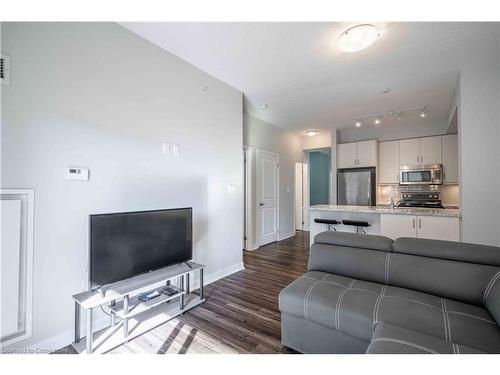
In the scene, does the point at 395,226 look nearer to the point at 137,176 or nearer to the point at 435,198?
the point at 435,198

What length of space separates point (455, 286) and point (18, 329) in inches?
121

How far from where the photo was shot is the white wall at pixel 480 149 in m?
2.56

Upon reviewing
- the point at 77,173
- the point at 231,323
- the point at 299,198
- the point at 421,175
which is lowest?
the point at 231,323

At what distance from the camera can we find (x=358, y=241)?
204 cm

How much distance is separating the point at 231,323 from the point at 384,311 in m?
1.34

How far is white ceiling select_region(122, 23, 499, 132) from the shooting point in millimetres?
2129

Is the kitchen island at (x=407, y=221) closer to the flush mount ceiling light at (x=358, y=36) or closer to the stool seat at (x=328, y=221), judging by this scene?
the stool seat at (x=328, y=221)

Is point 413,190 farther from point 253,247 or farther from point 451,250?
point 451,250

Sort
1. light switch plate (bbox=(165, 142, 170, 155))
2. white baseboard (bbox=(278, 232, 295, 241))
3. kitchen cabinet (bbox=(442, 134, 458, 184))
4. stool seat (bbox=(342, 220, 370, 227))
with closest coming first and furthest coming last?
light switch plate (bbox=(165, 142, 170, 155)) < stool seat (bbox=(342, 220, 370, 227)) < kitchen cabinet (bbox=(442, 134, 458, 184)) < white baseboard (bbox=(278, 232, 295, 241))

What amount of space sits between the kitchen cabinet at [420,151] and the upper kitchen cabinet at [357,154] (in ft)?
1.98

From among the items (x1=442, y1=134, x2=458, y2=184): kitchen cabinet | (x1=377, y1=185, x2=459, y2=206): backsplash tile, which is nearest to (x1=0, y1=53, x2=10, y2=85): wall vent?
(x1=377, y1=185, x2=459, y2=206): backsplash tile

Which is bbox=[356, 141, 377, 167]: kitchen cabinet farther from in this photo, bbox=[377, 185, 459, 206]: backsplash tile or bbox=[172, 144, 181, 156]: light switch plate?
bbox=[172, 144, 181, 156]: light switch plate

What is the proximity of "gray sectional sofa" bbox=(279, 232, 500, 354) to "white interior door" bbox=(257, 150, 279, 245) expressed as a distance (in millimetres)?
2869

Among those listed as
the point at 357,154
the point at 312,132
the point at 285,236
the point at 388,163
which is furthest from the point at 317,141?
the point at 285,236
